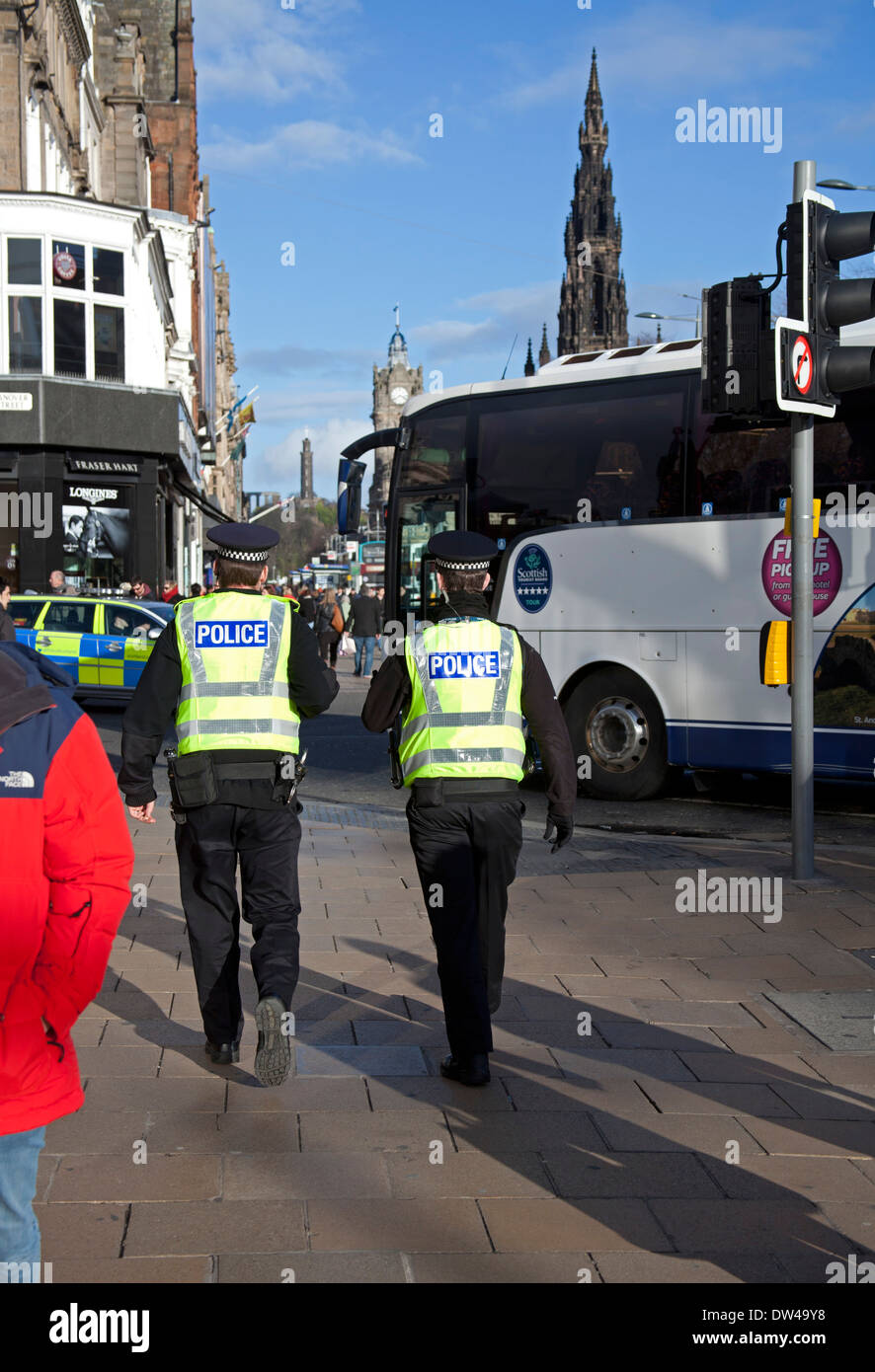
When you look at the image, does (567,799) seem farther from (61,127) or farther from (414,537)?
(61,127)

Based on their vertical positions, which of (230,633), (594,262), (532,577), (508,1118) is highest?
(594,262)

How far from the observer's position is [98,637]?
20016mm

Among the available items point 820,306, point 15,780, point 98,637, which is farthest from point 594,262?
point 15,780

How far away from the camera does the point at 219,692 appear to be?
5.04 meters

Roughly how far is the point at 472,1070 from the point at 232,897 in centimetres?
99

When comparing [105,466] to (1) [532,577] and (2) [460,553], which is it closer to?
(1) [532,577]

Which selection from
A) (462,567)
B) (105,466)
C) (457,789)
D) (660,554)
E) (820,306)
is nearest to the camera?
Answer: (457,789)

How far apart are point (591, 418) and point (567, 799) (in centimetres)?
833

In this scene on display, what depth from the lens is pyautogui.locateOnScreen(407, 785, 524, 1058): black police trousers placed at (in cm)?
493

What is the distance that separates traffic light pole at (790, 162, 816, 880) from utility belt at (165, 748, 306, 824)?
4.00 meters

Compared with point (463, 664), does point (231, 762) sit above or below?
below

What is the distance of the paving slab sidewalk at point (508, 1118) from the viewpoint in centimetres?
361

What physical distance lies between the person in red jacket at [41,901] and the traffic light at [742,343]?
5.97m
